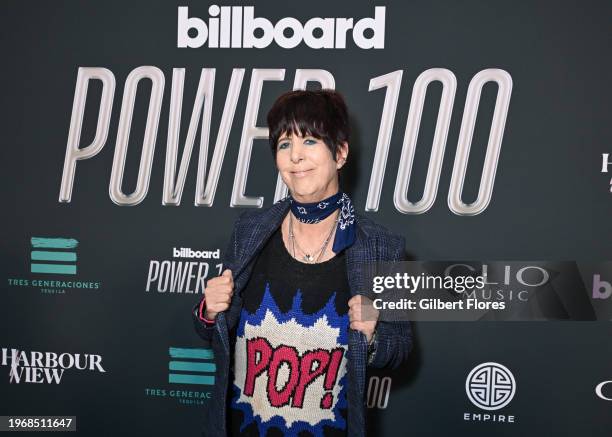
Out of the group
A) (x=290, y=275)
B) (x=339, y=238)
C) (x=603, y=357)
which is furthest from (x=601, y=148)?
(x=290, y=275)

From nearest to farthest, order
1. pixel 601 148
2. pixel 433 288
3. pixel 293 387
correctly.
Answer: pixel 293 387, pixel 433 288, pixel 601 148

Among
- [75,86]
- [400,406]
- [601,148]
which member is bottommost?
[400,406]

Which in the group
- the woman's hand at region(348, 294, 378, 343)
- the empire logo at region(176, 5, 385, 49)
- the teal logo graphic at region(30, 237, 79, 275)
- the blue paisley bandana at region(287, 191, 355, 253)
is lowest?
the woman's hand at region(348, 294, 378, 343)

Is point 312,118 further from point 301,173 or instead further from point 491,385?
point 491,385

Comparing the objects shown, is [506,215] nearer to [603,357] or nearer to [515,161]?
[515,161]

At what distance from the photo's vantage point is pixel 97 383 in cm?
235

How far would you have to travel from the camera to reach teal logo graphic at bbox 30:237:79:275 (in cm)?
232

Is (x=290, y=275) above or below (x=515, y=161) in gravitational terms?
below

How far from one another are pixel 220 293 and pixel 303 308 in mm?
216

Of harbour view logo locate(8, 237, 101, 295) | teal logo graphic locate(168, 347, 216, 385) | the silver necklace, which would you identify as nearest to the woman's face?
the silver necklace

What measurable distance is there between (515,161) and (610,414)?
1.03m

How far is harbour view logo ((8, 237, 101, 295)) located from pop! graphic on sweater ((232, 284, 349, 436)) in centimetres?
109

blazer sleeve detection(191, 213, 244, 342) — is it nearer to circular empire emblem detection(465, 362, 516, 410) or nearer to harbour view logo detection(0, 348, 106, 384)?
harbour view logo detection(0, 348, 106, 384)

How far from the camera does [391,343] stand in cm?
146
